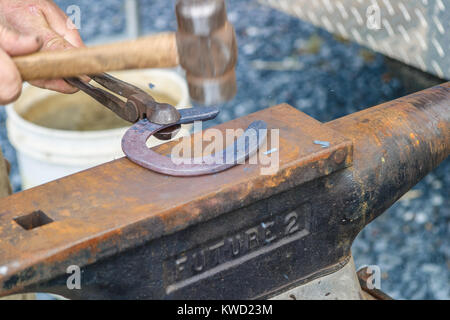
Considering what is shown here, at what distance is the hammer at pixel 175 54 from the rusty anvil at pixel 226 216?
185 millimetres

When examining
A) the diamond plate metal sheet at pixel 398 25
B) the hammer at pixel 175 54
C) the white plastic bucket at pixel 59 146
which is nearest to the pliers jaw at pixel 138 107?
the hammer at pixel 175 54

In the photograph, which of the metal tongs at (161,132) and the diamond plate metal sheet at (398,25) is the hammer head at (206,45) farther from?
the diamond plate metal sheet at (398,25)

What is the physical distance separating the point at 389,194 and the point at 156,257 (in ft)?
1.81

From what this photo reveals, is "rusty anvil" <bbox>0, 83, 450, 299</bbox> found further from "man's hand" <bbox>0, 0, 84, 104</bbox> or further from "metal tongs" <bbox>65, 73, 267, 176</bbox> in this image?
"man's hand" <bbox>0, 0, 84, 104</bbox>

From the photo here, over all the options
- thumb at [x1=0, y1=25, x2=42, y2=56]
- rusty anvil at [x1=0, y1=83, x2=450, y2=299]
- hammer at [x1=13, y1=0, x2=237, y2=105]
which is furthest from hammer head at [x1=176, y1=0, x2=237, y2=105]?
thumb at [x1=0, y1=25, x2=42, y2=56]

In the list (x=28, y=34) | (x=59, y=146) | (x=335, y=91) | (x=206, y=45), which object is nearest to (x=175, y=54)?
(x=206, y=45)

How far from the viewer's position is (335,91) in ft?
11.2

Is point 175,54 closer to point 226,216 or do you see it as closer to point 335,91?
point 226,216

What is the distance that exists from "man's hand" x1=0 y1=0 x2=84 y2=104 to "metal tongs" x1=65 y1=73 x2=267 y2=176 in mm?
190

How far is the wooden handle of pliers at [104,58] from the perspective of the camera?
1.07 meters

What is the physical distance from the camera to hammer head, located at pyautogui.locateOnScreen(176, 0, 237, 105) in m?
1.04

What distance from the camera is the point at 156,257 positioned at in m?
1.03

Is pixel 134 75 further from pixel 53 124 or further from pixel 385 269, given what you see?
pixel 385 269
